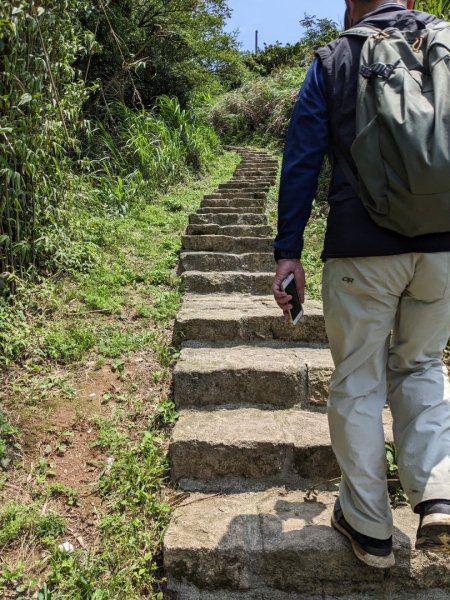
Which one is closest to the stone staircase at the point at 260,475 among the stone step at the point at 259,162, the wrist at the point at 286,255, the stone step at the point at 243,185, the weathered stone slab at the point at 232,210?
the wrist at the point at 286,255

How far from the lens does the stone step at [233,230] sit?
457cm

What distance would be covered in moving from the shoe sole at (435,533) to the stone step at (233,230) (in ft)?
11.5

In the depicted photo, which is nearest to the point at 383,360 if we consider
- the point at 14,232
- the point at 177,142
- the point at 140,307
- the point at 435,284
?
the point at 435,284

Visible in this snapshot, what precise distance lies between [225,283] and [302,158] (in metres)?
2.28

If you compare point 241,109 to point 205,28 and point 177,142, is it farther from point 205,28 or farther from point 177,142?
point 177,142

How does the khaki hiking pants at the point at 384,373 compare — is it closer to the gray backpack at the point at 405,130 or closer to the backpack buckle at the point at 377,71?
the gray backpack at the point at 405,130

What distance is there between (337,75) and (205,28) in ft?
28.0

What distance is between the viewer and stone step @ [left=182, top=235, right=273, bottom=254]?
427 cm

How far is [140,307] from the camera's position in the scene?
134 inches

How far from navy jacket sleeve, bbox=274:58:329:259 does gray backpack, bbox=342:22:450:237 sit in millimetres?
151

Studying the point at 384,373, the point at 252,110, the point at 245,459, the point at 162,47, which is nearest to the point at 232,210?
the point at 245,459

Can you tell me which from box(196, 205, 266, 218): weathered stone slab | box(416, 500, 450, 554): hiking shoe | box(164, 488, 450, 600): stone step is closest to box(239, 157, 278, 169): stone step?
box(196, 205, 266, 218): weathered stone slab

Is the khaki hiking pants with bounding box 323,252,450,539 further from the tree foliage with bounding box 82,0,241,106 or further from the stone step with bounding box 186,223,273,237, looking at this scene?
the tree foliage with bounding box 82,0,241,106

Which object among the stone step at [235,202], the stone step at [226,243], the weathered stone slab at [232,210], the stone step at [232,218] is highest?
the stone step at [235,202]
